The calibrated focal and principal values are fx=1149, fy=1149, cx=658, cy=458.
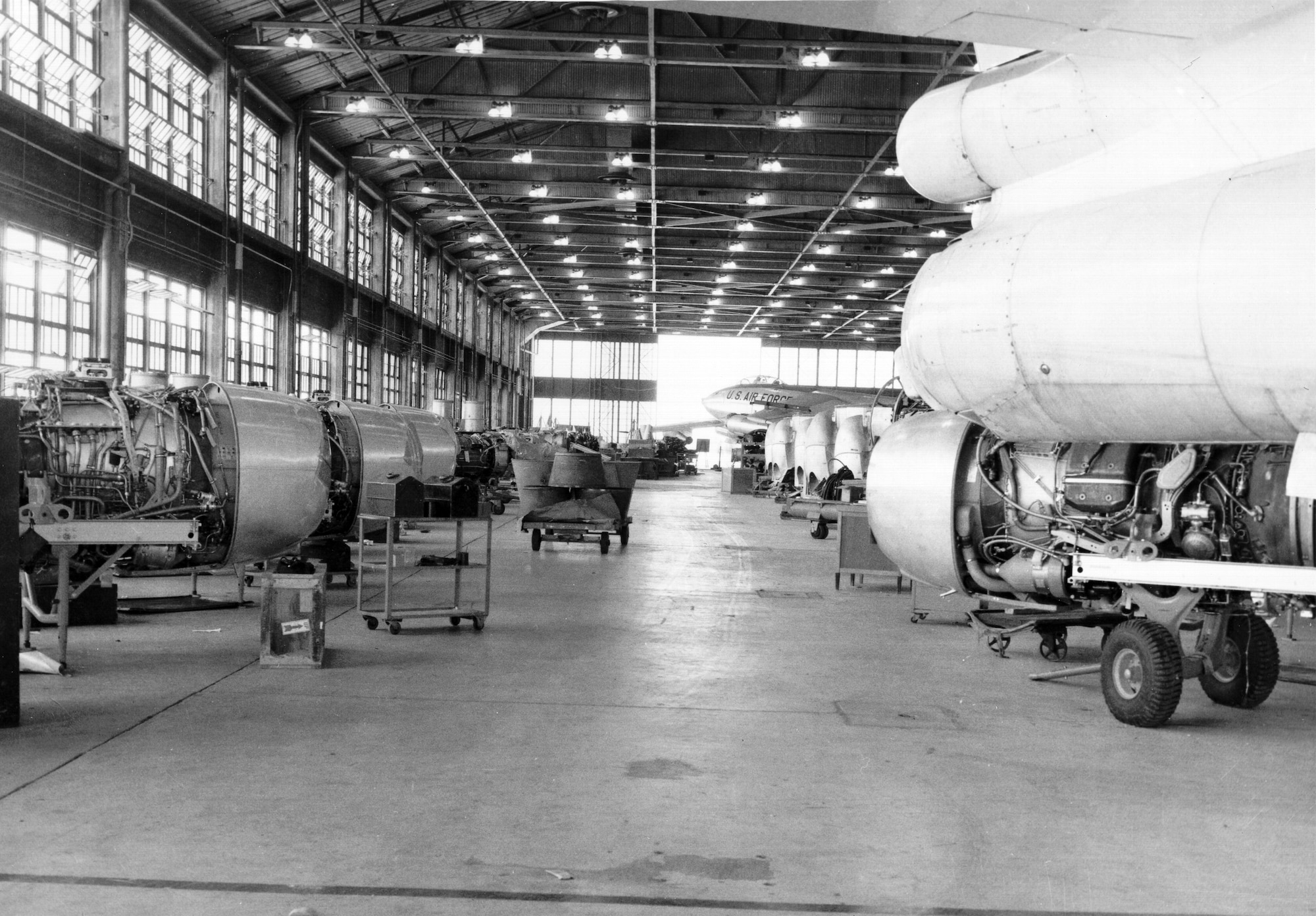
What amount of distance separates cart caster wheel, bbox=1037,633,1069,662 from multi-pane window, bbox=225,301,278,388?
17.2 metres

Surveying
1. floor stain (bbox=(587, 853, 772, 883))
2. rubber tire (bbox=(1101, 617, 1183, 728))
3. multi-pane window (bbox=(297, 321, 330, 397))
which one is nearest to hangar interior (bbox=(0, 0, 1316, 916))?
floor stain (bbox=(587, 853, 772, 883))

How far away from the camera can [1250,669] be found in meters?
7.27

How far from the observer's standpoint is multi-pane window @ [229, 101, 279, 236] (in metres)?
23.3

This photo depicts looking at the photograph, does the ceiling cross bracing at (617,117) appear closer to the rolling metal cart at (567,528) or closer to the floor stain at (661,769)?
the rolling metal cart at (567,528)

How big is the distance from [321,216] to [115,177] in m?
12.6

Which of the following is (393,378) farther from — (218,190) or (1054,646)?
(1054,646)

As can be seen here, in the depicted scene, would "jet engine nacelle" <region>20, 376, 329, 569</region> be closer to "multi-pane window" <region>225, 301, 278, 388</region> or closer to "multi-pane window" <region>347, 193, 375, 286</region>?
Result: "multi-pane window" <region>225, 301, 278, 388</region>

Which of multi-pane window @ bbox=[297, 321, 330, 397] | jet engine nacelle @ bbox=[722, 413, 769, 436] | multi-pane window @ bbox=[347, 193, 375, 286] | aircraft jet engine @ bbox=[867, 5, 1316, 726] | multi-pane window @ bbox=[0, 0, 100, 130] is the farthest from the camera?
jet engine nacelle @ bbox=[722, 413, 769, 436]

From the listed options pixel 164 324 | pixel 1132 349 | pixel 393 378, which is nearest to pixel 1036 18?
pixel 1132 349

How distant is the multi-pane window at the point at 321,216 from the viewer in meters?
29.5

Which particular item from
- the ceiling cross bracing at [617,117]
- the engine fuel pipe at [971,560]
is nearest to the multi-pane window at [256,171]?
the ceiling cross bracing at [617,117]

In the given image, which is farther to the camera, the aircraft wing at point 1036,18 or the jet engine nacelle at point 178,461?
the jet engine nacelle at point 178,461

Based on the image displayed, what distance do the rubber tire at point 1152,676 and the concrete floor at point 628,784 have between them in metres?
0.12

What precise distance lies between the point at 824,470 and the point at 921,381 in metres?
16.7
